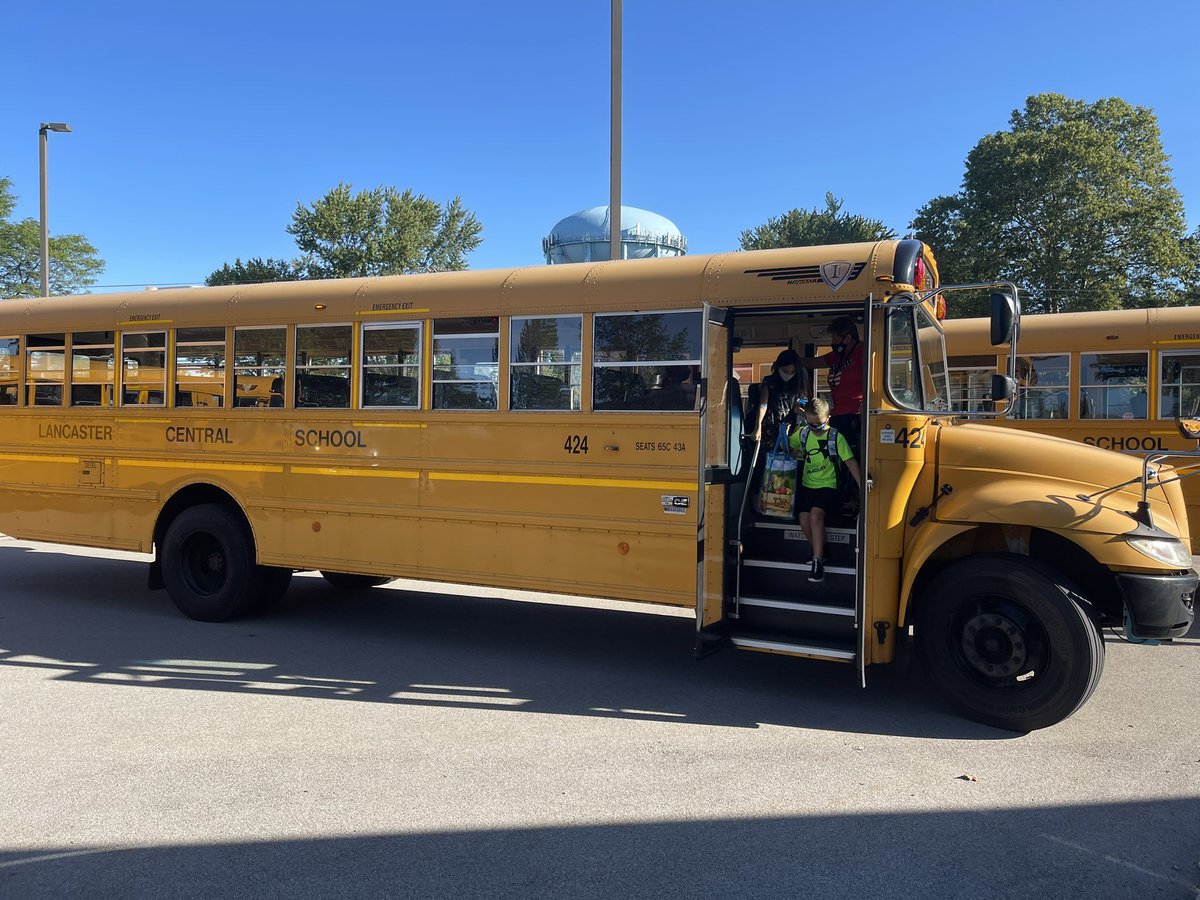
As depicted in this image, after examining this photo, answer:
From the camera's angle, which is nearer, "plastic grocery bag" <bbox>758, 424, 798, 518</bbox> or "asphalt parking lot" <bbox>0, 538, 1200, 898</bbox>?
"asphalt parking lot" <bbox>0, 538, 1200, 898</bbox>

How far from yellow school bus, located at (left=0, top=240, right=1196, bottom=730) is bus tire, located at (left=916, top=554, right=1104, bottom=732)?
0.01 meters

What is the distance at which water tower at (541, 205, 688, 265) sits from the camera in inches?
1688

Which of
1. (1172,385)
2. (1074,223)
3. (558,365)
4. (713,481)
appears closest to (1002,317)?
(713,481)

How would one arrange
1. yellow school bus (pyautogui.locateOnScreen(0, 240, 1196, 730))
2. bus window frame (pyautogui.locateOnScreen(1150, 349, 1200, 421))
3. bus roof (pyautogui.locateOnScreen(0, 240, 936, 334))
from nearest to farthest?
yellow school bus (pyautogui.locateOnScreen(0, 240, 1196, 730))
bus roof (pyautogui.locateOnScreen(0, 240, 936, 334))
bus window frame (pyautogui.locateOnScreen(1150, 349, 1200, 421))

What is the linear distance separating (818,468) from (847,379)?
2.07 feet

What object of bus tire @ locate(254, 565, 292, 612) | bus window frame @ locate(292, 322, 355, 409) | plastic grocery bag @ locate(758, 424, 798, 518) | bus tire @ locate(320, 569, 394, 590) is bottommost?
bus tire @ locate(320, 569, 394, 590)

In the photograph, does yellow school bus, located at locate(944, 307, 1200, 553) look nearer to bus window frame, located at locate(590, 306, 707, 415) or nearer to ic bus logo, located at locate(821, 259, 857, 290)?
ic bus logo, located at locate(821, 259, 857, 290)

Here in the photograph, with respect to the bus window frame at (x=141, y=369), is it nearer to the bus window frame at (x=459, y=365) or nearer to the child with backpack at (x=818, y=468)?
the bus window frame at (x=459, y=365)

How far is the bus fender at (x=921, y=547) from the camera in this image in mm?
5043

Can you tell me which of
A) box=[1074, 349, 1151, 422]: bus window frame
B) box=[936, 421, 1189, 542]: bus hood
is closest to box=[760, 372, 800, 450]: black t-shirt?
box=[936, 421, 1189, 542]: bus hood

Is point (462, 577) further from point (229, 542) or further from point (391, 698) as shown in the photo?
point (229, 542)

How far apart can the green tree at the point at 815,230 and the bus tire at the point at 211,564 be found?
116 feet

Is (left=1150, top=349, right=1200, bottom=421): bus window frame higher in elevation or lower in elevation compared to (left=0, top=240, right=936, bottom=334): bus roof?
lower

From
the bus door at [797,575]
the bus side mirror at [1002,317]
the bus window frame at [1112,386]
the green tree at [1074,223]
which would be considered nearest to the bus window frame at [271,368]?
the bus door at [797,575]
